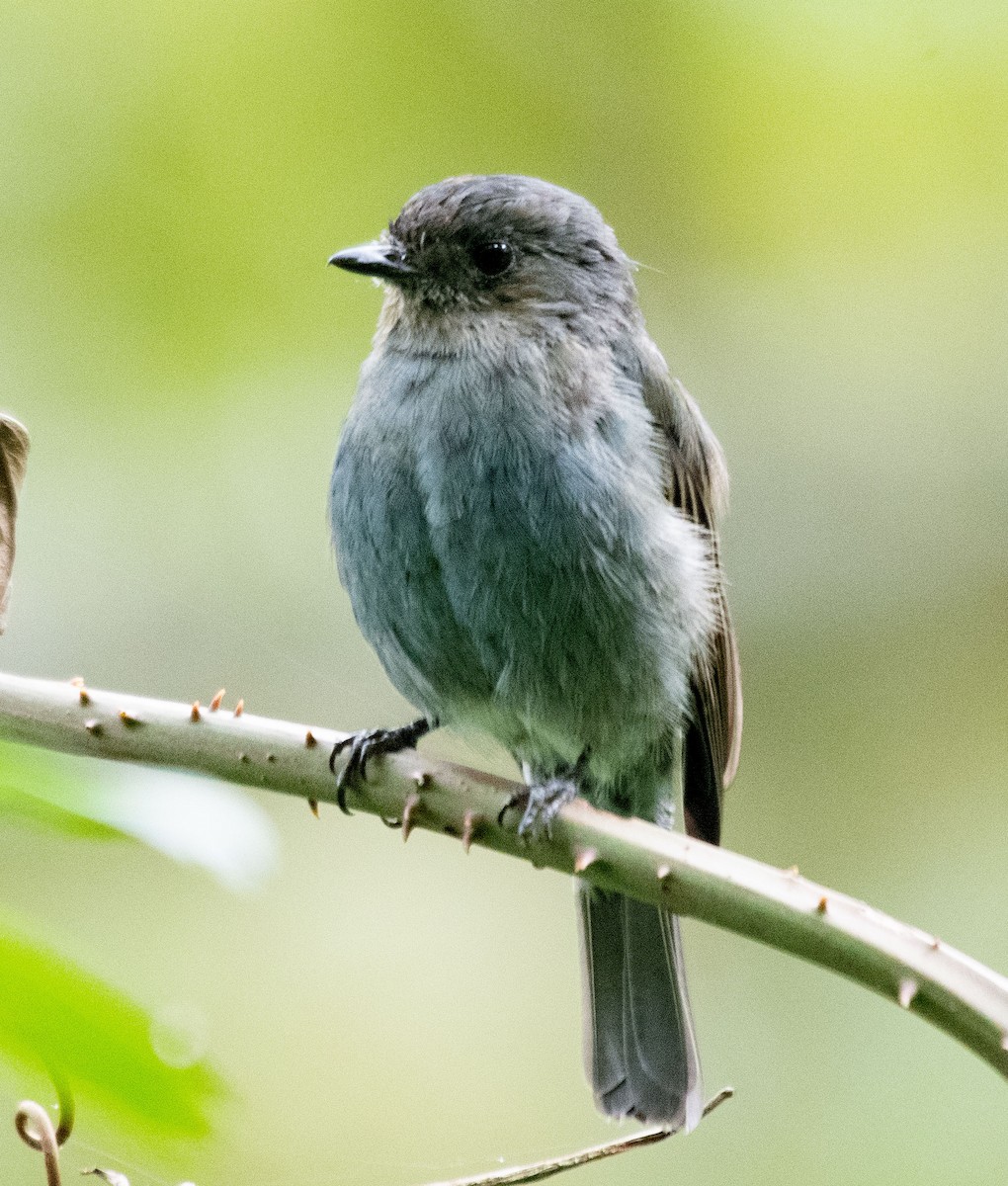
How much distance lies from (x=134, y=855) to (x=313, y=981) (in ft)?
2.54

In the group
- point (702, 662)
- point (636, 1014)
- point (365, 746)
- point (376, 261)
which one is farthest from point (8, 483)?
point (636, 1014)

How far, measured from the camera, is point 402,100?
381 centimetres

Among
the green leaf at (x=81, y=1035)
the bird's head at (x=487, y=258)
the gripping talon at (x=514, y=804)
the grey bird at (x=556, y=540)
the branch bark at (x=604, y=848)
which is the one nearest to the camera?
the green leaf at (x=81, y=1035)

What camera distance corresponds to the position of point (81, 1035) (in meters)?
0.79

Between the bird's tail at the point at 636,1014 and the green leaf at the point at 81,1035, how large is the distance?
233 cm

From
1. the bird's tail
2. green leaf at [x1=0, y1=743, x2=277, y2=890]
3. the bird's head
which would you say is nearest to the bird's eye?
the bird's head

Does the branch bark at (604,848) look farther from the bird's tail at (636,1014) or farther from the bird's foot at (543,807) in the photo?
the bird's tail at (636,1014)

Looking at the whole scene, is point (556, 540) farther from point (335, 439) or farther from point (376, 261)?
Result: point (335, 439)

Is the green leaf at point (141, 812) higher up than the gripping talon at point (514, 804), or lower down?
lower down

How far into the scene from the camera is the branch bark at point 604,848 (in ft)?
4.68

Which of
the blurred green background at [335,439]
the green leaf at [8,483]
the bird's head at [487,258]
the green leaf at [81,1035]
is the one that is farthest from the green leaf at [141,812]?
the blurred green background at [335,439]

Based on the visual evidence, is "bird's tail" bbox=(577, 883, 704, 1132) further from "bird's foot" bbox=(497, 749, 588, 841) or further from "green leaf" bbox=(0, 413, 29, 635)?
"green leaf" bbox=(0, 413, 29, 635)

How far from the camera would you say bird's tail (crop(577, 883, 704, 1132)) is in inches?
125

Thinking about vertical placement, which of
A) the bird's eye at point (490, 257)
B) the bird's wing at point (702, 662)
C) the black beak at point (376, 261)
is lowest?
the bird's wing at point (702, 662)
